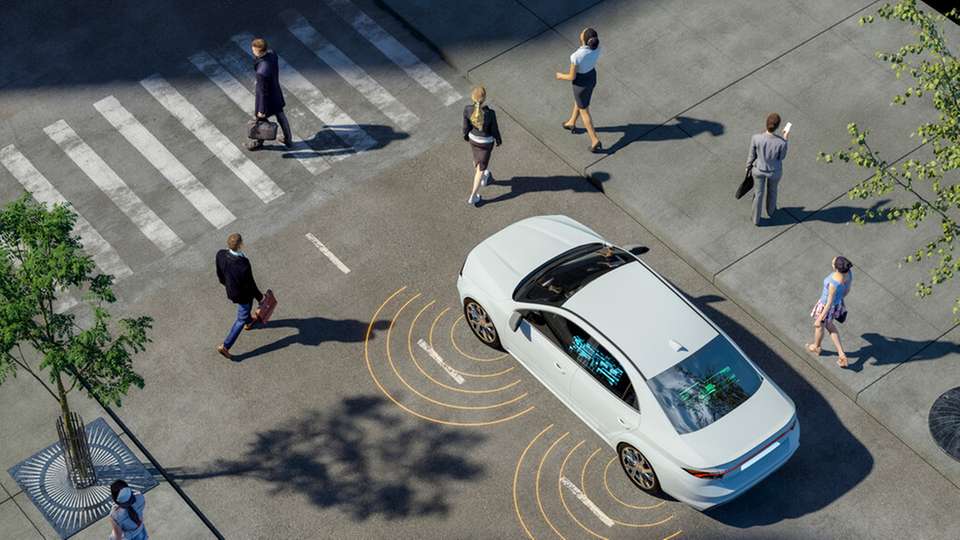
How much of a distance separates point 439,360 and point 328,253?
2.73m

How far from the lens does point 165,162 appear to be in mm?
20062

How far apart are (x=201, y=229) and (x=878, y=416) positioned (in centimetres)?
1042

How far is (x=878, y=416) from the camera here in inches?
654

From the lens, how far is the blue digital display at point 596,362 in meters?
15.4

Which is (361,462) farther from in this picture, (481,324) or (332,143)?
(332,143)

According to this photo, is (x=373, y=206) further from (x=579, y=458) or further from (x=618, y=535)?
(x=618, y=535)

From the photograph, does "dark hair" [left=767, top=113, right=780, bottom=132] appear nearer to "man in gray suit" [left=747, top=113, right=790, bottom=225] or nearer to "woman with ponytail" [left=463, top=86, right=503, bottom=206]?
"man in gray suit" [left=747, top=113, right=790, bottom=225]

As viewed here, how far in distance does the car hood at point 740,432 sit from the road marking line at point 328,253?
20.3ft

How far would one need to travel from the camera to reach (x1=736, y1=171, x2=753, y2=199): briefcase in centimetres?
1861

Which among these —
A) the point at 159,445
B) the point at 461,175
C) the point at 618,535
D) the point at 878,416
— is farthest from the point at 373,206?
the point at 878,416

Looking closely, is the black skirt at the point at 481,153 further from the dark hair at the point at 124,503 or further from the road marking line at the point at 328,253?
the dark hair at the point at 124,503

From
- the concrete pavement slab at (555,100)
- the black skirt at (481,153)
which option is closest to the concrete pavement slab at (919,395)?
the concrete pavement slab at (555,100)

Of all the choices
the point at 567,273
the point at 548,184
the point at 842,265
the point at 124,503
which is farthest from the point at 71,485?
the point at 842,265

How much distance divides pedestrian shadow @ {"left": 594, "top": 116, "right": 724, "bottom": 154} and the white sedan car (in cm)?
347
